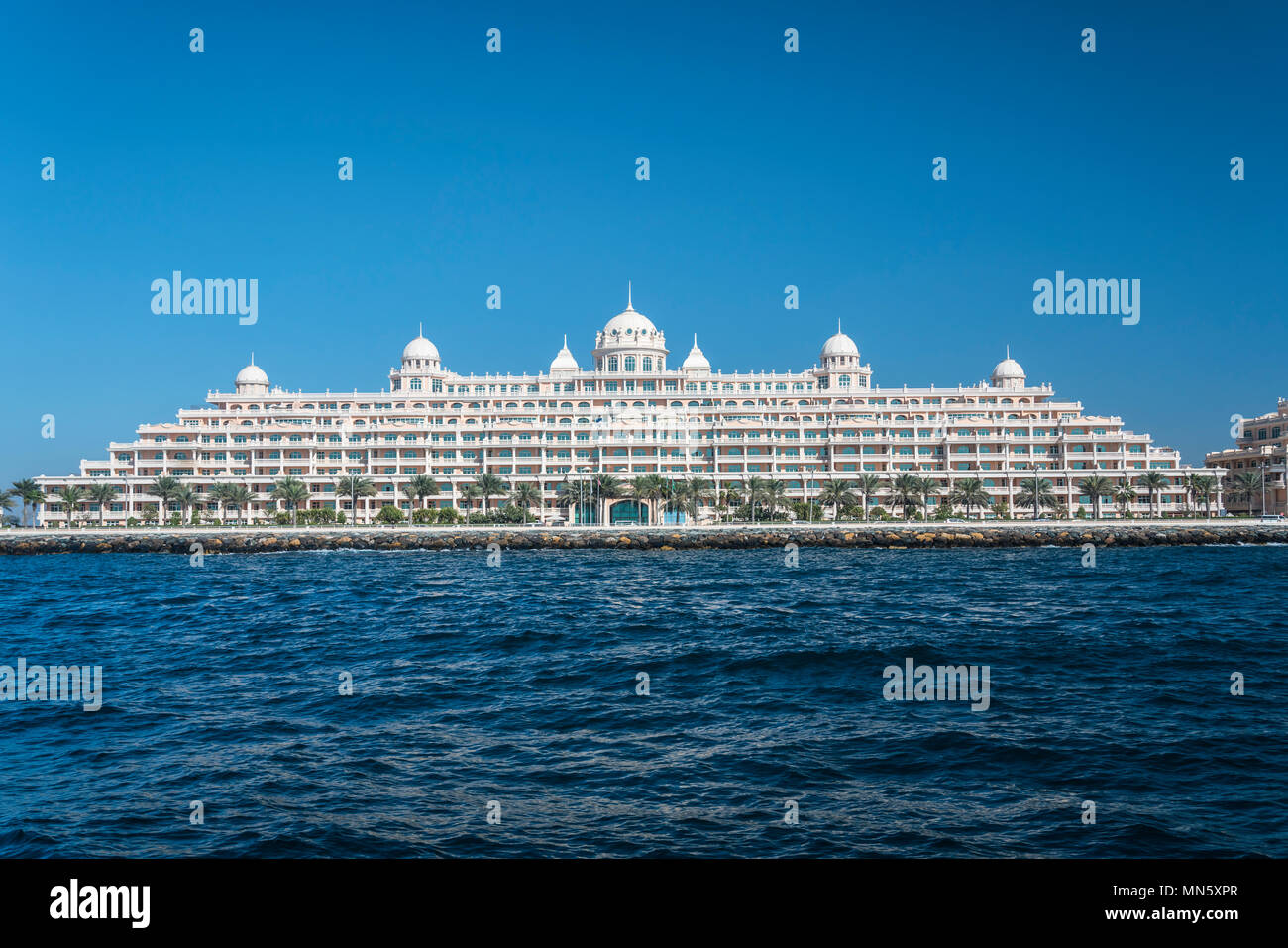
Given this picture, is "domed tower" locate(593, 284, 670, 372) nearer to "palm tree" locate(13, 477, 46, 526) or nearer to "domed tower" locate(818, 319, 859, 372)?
"domed tower" locate(818, 319, 859, 372)

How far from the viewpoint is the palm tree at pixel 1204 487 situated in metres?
115

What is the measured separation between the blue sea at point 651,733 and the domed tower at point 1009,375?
113209 millimetres

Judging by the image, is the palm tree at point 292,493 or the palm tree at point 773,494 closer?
the palm tree at point 773,494

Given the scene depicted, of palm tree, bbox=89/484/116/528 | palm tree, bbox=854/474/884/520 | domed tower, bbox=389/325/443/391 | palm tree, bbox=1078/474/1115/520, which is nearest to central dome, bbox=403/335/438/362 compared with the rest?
domed tower, bbox=389/325/443/391

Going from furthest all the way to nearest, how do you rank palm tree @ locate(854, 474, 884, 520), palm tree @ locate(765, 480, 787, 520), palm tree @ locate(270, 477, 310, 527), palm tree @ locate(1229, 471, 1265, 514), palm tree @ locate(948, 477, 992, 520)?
palm tree @ locate(1229, 471, 1265, 514)
palm tree @ locate(270, 477, 310, 527)
palm tree @ locate(854, 474, 884, 520)
palm tree @ locate(948, 477, 992, 520)
palm tree @ locate(765, 480, 787, 520)

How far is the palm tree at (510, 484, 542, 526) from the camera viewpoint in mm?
116625

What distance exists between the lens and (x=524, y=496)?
116 m

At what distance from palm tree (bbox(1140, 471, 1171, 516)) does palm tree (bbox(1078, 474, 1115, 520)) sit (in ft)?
14.0

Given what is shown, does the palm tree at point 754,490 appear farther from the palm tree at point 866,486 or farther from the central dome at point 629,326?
the central dome at point 629,326

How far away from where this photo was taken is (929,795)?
562 inches

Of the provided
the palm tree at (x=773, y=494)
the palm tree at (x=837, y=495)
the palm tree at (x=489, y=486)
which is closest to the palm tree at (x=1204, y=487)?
the palm tree at (x=837, y=495)

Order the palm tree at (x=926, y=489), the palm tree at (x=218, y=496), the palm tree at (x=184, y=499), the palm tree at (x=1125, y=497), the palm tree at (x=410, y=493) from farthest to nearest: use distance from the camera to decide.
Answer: the palm tree at (x=410, y=493), the palm tree at (x=218, y=496), the palm tree at (x=1125, y=497), the palm tree at (x=184, y=499), the palm tree at (x=926, y=489)
